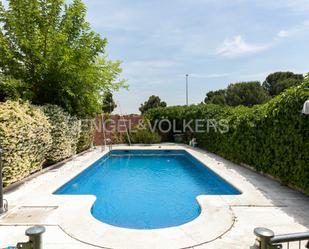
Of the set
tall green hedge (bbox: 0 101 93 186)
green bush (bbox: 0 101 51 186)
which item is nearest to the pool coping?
green bush (bbox: 0 101 51 186)

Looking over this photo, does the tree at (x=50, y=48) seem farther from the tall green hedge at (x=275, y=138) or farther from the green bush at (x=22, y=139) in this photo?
the tall green hedge at (x=275, y=138)

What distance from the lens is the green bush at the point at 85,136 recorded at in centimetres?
1514

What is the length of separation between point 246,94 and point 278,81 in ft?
23.5

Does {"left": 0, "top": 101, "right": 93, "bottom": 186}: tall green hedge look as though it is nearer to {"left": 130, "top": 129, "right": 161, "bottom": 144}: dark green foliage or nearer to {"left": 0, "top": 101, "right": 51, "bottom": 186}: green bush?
{"left": 0, "top": 101, "right": 51, "bottom": 186}: green bush

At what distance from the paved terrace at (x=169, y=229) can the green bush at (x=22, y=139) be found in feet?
2.27

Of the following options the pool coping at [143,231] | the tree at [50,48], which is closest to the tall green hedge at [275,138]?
the pool coping at [143,231]

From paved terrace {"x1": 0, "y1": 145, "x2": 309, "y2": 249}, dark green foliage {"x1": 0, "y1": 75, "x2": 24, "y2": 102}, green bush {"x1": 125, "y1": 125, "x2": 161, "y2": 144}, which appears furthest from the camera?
green bush {"x1": 125, "y1": 125, "x2": 161, "y2": 144}

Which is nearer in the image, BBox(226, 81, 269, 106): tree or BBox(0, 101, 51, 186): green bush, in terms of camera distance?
BBox(0, 101, 51, 186): green bush

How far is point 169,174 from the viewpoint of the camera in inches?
448

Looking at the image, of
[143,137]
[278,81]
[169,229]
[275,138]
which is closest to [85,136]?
[143,137]

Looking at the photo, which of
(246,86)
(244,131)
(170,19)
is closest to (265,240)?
(244,131)

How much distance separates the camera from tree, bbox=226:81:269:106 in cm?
4916

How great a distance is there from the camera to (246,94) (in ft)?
164

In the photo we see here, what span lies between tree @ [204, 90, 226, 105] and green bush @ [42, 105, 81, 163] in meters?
39.7
